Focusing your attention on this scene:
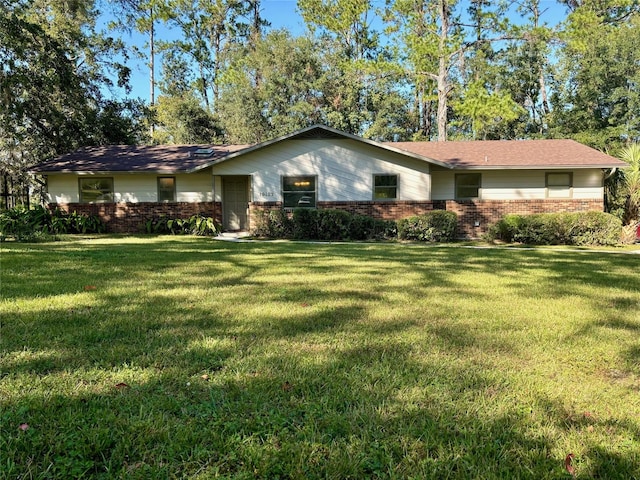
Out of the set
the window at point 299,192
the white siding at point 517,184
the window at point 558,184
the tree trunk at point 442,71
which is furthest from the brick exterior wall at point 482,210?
the tree trunk at point 442,71

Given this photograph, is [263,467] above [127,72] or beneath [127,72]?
beneath

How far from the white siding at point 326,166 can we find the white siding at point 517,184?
1713 millimetres

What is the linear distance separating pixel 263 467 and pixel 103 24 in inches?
1128

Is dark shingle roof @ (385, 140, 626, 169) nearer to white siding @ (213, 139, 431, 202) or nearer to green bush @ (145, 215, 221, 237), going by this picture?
white siding @ (213, 139, 431, 202)

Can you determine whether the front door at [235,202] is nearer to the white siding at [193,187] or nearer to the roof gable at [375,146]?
the white siding at [193,187]

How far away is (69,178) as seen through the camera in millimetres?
17469

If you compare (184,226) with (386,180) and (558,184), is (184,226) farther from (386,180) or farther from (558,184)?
(558,184)

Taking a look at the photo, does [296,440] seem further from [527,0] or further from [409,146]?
[527,0]

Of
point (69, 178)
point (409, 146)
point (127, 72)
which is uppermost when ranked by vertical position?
point (127, 72)

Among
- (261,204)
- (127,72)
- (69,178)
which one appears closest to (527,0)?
(261,204)

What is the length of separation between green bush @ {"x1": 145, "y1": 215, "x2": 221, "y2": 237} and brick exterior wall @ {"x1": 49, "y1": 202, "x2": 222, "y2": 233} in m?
0.36

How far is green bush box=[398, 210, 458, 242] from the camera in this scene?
14000 millimetres

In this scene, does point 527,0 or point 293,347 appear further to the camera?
point 527,0

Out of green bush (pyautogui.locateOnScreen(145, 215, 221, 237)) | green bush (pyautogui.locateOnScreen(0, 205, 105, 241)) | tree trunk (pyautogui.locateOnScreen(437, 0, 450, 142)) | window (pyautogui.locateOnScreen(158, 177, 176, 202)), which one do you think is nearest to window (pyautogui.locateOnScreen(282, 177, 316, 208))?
green bush (pyautogui.locateOnScreen(145, 215, 221, 237))
